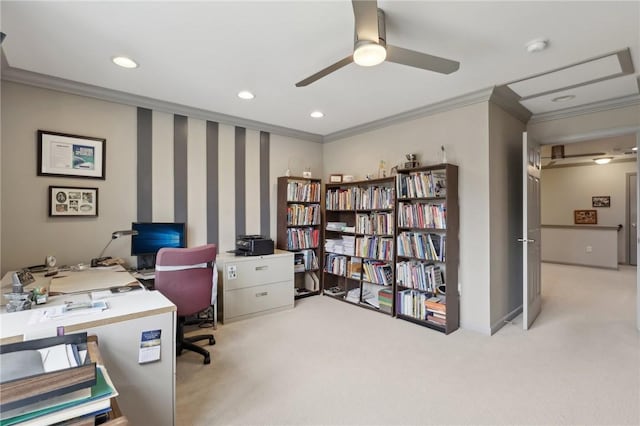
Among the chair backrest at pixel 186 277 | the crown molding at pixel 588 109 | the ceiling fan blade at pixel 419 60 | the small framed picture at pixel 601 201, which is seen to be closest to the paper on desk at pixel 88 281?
the chair backrest at pixel 186 277

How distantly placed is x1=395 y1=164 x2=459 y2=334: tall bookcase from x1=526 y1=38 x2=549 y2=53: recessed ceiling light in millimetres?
1164

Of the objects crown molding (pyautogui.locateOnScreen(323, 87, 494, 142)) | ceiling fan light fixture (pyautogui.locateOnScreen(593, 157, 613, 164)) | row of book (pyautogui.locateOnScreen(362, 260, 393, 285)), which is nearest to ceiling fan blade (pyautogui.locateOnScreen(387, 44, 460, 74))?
crown molding (pyautogui.locateOnScreen(323, 87, 494, 142))

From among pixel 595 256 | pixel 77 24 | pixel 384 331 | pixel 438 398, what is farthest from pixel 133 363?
pixel 595 256

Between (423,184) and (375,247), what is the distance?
0.96 m

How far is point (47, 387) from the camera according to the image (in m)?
0.88

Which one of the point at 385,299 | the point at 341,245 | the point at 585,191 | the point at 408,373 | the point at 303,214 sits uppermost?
the point at 585,191

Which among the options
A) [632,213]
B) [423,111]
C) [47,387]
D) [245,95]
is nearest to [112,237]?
[245,95]

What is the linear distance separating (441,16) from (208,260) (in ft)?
7.64

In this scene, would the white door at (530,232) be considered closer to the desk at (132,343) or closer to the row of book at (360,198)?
the row of book at (360,198)

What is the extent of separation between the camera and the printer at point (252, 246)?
11.7 ft

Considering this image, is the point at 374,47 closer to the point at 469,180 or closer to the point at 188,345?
the point at 469,180

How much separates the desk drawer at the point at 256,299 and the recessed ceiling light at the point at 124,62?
223 centimetres

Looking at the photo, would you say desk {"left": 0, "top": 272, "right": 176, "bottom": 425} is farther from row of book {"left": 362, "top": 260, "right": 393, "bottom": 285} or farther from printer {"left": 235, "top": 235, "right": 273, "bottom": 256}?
row of book {"left": 362, "top": 260, "right": 393, "bottom": 285}

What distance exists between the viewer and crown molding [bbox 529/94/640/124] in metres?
3.03
